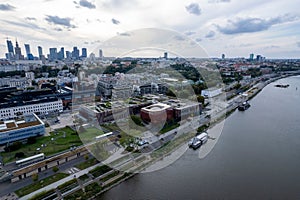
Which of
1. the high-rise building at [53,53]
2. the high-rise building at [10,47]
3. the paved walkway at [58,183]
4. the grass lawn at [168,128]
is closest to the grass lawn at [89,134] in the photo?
the paved walkway at [58,183]

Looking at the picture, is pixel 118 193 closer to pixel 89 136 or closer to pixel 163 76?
pixel 89 136

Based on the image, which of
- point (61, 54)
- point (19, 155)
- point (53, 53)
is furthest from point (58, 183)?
point (53, 53)

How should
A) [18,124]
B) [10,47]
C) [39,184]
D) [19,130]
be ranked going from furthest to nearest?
1. [10,47]
2. [18,124]
3. [19,130]
4. [39,184]

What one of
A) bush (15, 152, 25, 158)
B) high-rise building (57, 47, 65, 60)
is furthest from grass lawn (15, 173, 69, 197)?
high-rise building (57, 47, 65, 60)

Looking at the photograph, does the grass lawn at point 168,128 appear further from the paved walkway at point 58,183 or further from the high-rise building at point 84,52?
the high-rise building at point 84,52

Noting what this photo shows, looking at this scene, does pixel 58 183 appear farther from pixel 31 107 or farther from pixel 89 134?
pixel 31 107

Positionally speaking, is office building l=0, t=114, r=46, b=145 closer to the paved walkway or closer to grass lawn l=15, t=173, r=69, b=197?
grass lawn l=15, t=173, r=69, b=197
